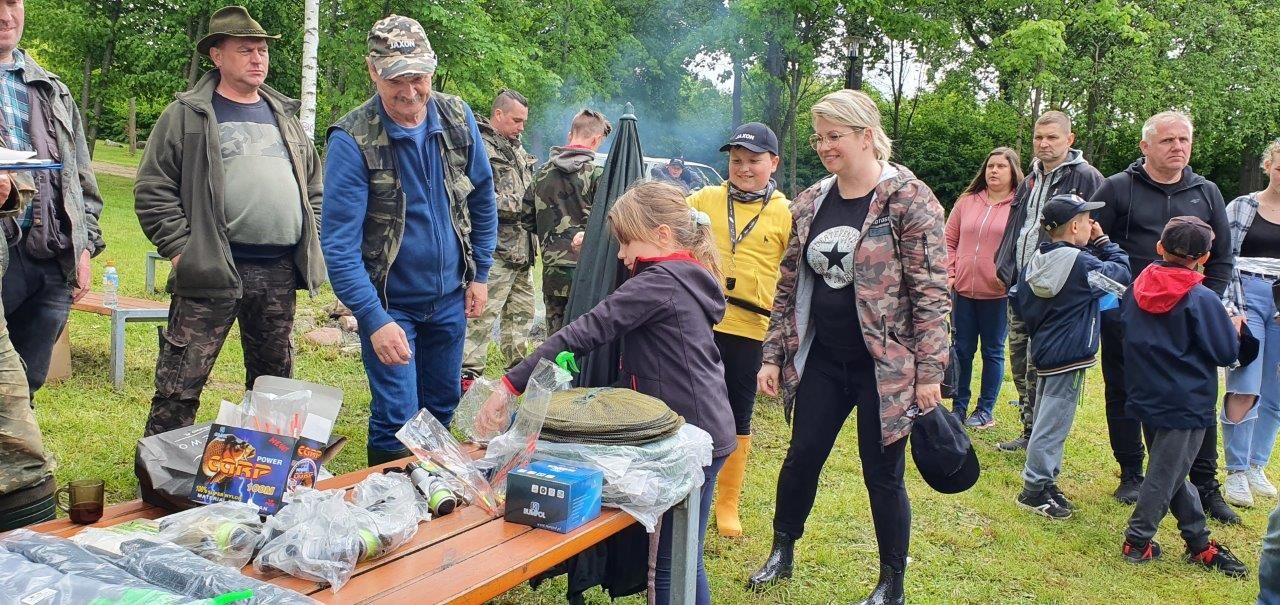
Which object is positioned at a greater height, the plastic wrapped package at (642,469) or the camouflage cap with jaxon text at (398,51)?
the camouflage cap with jaxon text at (398,51)

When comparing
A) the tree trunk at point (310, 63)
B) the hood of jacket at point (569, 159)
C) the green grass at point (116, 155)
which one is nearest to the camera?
the hood of jacket at point (569, 159)

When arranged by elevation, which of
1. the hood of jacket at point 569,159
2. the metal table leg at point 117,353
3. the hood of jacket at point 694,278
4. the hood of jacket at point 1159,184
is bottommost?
the metal table leg at point 117,353

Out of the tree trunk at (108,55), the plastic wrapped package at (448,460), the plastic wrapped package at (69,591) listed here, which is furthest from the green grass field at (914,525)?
the tree trunk at (108,55)

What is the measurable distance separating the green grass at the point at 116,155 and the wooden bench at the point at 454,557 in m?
27.6

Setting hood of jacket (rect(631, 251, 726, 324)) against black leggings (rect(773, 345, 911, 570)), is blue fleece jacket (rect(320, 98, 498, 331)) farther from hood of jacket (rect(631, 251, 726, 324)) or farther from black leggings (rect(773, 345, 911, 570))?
black leggings (rect(773, 345, 911, 570))

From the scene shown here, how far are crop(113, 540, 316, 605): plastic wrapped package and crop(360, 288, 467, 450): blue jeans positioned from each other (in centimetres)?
150

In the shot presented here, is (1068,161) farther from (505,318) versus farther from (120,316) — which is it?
(120,316)

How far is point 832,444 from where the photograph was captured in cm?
352

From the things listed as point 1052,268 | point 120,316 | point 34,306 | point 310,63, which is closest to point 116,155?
point 310,63

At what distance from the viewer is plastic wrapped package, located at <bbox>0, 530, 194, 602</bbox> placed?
1.55 meters

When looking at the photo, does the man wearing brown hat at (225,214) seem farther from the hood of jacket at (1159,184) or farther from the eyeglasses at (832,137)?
the hood of jacket at (1159,184)

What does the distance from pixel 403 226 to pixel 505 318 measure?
3.59 metres

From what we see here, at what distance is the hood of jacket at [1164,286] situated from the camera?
4066 mm

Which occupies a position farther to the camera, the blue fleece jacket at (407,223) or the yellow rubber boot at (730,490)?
the yellow rubber boot at (730,490)
